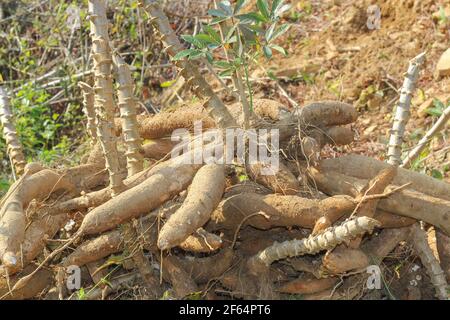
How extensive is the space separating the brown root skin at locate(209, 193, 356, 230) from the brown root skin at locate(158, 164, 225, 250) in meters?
0.08

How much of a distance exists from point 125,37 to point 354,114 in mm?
2479

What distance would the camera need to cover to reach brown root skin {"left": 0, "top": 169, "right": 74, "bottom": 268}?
213cm

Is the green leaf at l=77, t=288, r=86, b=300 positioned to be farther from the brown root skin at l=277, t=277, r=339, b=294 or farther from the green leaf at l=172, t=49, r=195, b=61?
the green leaf at l=172, t=49, r=195, b=61

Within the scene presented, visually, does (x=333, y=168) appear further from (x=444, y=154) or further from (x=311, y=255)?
(x=444, y=154)

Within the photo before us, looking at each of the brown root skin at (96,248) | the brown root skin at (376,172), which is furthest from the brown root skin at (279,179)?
the brown root skin at (96,248)

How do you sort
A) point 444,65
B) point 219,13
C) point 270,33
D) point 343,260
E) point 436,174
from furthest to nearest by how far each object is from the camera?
point 444,65, point 436,174, point 270,33, point 219,13, point 343,260

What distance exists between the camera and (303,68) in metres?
4.10

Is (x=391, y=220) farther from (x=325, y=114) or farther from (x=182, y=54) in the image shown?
(x=182, y=54)

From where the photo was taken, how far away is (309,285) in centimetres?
222

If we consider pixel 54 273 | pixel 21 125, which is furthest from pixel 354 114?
pixel 21 125

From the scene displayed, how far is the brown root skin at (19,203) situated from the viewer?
7.00 feet

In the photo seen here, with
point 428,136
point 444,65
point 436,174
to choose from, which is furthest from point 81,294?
point 444,65

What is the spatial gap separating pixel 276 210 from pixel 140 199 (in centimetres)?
42

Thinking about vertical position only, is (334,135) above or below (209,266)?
above
